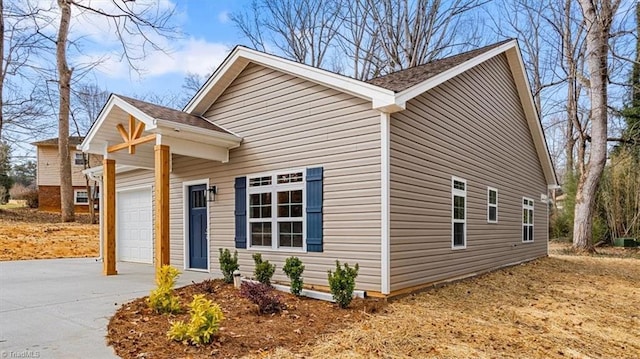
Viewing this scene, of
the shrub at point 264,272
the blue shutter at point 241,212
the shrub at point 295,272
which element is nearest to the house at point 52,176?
the blue shutter at point 241,212

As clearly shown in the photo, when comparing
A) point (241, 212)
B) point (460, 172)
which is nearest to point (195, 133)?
point (241, 212)

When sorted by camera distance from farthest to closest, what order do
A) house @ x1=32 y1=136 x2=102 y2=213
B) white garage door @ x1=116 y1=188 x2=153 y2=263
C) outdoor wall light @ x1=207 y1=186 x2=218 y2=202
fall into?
house @ x1=32 y1=136 x2=102 y2=213
white garage door @ x1=116 y1=188 x2=153 y2=263
outdoor wall light @ x1=207 y1=186 x2=218 y2=202

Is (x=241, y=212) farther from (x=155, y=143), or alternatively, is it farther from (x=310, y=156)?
(x=155, y=143)

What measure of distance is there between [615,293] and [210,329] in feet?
25.4

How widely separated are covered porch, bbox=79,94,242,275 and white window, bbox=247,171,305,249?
1.10m

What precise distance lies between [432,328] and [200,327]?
2.77 metres

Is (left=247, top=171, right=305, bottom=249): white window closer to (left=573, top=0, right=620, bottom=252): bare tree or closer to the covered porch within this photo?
the covered porch

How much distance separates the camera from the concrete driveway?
13.6 feet

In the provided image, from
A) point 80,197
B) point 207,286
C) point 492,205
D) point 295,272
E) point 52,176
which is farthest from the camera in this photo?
point 80,197

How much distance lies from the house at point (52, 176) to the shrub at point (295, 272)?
22183 mm

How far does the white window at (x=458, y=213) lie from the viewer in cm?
822

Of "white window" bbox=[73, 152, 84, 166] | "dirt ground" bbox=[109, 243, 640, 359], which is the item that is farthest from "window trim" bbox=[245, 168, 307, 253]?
"white window" bbox=[73, 152, 84, 166]

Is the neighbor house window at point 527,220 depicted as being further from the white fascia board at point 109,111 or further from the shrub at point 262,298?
the white fascia board at point 109,111

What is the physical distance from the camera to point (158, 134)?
7.13 meters
